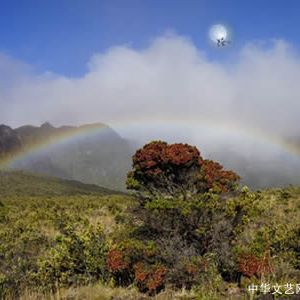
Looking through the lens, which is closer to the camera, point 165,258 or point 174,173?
point 165,258

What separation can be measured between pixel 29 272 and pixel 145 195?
5.60m

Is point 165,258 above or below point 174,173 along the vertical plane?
below

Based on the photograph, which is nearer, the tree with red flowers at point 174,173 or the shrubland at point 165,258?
the shrubland at point 165,258

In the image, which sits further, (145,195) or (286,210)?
(286,210)

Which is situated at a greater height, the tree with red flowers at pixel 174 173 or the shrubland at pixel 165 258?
the tree with red flowers at pixel 174 173

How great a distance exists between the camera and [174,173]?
14922 millimetres

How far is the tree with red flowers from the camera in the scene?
1451 centimetres

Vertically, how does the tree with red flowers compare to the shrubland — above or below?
above

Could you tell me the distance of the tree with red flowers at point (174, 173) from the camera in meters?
14.5

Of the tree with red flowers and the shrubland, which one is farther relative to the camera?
the tree with red flowers

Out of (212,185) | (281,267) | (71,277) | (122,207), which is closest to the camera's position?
(281,267)

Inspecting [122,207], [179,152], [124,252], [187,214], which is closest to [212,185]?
[179,152]

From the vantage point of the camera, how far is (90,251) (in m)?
10.8

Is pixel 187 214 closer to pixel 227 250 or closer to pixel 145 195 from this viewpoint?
pixel 227 250
